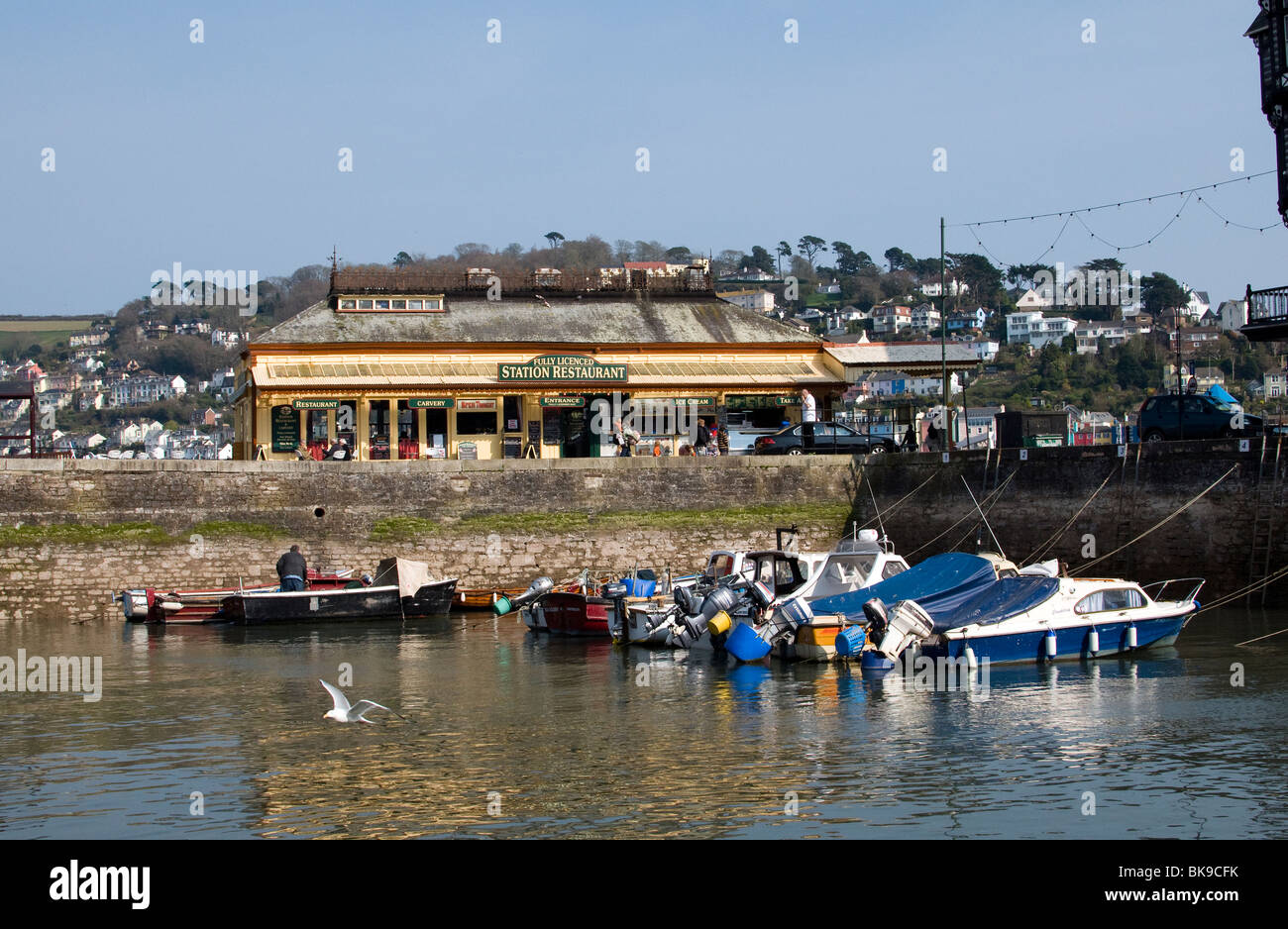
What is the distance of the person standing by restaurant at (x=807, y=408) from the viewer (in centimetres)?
4462

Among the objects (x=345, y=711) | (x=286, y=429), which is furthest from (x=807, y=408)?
A: (x=345, y=711)

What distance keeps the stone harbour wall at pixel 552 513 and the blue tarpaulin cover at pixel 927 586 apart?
8291mm

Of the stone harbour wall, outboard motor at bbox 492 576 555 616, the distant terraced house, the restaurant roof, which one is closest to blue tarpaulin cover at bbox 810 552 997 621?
the stone harbour wall

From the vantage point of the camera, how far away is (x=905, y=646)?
79.4 feet

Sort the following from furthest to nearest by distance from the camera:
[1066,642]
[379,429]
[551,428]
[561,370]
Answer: [551,428], [379,429], [561,370], [1066,642]

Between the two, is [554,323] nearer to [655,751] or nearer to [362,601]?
[362,601]

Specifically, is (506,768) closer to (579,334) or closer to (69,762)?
(69,762)

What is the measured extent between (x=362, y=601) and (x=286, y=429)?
10.6 meters

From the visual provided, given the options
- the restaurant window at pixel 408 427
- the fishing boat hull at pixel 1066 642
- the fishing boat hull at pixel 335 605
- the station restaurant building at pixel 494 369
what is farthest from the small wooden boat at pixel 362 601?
the fishing boat hull at pixel 1066 642

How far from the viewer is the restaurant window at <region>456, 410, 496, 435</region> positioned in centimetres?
4516

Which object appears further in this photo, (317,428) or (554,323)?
(554,323)

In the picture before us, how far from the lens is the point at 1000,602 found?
25.2 meters

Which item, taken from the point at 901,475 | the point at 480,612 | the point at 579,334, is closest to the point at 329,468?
the point at 480,612
